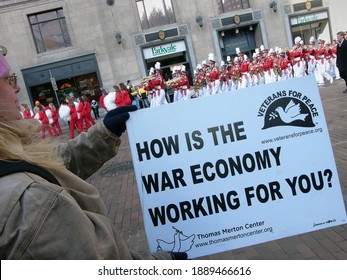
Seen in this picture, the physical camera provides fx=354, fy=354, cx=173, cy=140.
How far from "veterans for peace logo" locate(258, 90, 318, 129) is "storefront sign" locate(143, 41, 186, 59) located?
22597 millimetres

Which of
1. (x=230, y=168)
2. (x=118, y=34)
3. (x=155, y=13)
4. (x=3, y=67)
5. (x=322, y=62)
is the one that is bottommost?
(x=322, y=62)

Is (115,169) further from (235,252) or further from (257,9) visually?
(257,9)

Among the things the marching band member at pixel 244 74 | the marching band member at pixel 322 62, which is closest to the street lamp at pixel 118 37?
the marching band member at pixel 244 74

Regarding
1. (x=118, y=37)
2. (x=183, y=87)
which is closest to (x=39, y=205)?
(x=183, y=87)

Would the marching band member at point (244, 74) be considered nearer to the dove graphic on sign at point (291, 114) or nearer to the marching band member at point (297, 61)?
the marching band member at point (297, 61)

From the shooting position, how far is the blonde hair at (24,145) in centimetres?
105

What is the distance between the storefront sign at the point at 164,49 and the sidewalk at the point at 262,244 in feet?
51.9

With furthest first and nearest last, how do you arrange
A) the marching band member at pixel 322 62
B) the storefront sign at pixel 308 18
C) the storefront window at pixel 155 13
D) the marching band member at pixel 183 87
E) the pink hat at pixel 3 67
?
the storefront sign at pixel 308 18
the storefront window at pixel 155 13
the marching band member at pixel 183 87
the marching band member at pixel 322 62
the pink hat at pixel 3 67

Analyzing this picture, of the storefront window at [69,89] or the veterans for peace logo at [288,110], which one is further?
the storefront window at [69,89]

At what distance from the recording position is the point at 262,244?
3457 millimetres

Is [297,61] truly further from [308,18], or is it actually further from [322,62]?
[308,18]

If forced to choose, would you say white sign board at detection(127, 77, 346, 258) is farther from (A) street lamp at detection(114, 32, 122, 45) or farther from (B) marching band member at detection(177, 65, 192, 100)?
(A) street lamp at detection(114, 32, 122, 45)

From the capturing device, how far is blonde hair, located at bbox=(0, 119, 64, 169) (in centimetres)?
105

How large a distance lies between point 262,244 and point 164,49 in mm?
21805
